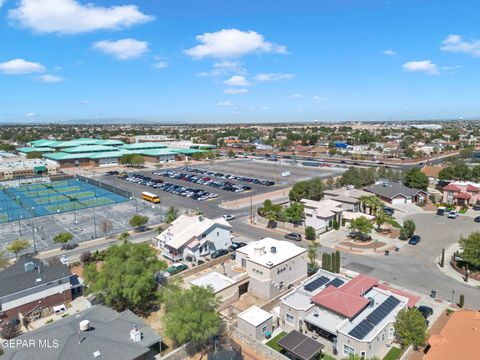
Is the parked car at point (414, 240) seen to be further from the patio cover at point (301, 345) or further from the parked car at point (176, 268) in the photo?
the parked car at point (176, 268)

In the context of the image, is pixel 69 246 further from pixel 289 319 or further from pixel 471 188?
pixel 471 188

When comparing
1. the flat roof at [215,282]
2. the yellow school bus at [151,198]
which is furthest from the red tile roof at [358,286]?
the yellow school bus at [151,198]

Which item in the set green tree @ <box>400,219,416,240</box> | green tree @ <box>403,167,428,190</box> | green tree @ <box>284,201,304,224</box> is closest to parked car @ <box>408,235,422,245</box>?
green tree @ <box>400,219,416,240</box>

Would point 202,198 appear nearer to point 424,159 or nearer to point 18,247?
point 18,247

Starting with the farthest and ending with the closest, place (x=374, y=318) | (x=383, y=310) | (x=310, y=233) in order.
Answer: (x=310, y=233), (x=383, y=310), (x=374, y=318)

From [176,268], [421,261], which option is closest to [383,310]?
[421,261]
